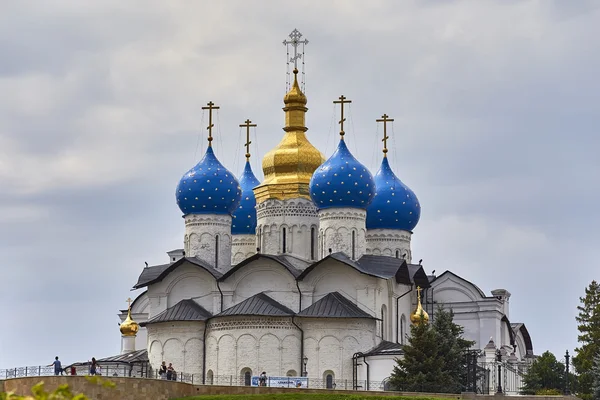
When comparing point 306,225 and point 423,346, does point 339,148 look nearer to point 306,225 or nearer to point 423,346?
point 306,225

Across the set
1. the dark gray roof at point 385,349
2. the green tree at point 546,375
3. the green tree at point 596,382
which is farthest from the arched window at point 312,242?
the green tree at point 596,382

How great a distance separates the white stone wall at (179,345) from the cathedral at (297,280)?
0.03 metres

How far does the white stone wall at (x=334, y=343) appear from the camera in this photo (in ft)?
109

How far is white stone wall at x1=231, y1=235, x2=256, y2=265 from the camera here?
131 ft

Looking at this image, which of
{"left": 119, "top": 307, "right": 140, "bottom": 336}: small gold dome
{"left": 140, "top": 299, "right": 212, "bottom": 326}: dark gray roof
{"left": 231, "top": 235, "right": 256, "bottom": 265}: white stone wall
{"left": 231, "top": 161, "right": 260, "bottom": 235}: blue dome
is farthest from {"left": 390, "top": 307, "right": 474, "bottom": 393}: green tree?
{"left": 231, "top": 161, "right": 260, "bottom": 235}: blue dome

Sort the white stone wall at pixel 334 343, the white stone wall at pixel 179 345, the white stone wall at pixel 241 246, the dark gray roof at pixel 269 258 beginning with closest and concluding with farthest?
1. the white stone wall at pixel 334 343
2. the white stone wall at pixel 179 345
3. the dark gray roof at pixel 269 258
4. the white stone wall at pixel 241 246

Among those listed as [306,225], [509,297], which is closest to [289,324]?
[306,225]

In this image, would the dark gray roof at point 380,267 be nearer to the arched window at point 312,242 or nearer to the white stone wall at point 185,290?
the arched window at point 312,242

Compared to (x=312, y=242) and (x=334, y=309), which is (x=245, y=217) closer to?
(x=312, y=242)

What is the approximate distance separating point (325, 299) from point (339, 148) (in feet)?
15.4

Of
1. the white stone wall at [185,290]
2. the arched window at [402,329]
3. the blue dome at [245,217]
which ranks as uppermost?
the blue dome at [245,217]

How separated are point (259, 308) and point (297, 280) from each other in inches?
75.5

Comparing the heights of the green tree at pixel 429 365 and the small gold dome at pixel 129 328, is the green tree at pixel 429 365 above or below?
below

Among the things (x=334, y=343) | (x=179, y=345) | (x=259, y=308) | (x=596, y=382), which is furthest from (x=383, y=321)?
(x=596, y=382)
